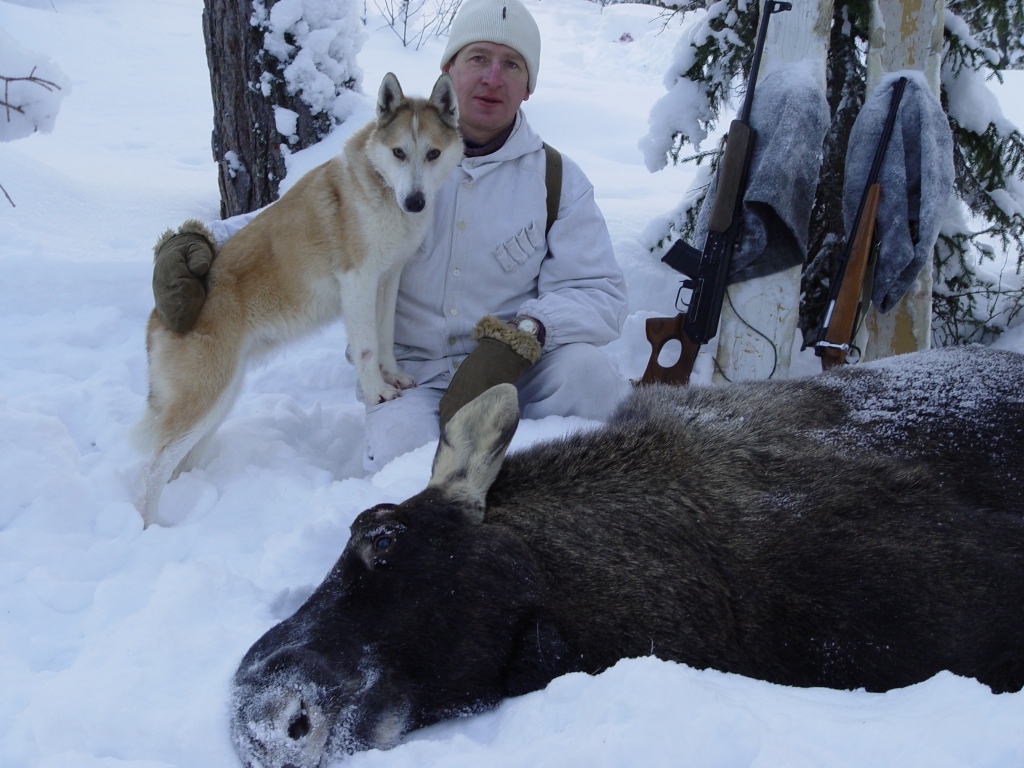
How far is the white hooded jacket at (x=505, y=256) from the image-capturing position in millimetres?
4441

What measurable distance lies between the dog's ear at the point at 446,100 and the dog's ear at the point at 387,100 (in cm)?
20

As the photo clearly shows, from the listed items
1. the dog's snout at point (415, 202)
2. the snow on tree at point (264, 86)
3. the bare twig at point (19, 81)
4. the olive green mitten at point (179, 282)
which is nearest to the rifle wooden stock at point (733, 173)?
the dog's snout at point (415, 202)

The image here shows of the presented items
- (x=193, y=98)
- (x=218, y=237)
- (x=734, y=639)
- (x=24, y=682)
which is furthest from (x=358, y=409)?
(x=193, y=98)

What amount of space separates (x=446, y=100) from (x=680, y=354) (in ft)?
6.46

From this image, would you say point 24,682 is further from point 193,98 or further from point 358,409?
point 193,98

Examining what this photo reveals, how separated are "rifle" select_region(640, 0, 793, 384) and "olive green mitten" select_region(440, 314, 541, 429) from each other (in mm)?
938

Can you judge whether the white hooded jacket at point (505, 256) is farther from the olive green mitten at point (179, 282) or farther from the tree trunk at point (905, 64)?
the tree trunk at point (905, 64)

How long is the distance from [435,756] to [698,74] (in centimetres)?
540

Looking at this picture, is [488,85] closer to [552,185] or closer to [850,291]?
[552,185]

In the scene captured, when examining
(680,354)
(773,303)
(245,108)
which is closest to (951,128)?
(773,303)

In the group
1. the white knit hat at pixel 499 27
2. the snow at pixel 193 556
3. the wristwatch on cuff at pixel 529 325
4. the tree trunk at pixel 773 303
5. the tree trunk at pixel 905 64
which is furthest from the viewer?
the tree trunk at pixel 905 64

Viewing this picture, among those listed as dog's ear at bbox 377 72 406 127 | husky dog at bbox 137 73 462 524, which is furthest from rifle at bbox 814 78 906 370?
dog's ear at bbox 377 72 406 127

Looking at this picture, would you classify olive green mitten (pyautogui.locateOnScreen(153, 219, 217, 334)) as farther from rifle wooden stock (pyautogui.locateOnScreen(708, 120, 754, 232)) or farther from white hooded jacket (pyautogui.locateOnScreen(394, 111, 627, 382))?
rifle wooden stock (pyautogui.locateOnScreen(708, 120, 754, 232))

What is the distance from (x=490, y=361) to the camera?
399 cm
